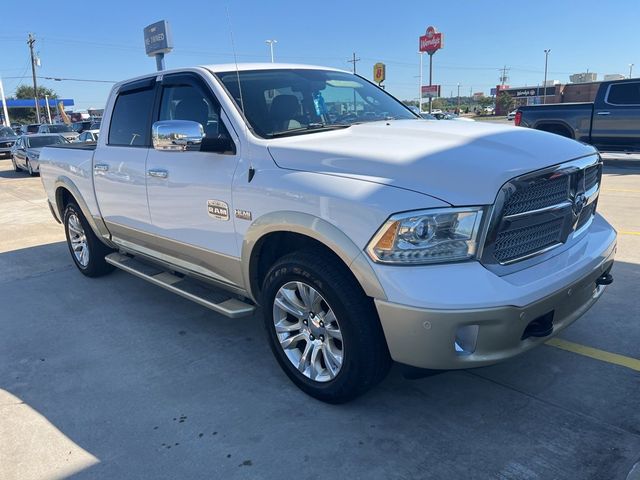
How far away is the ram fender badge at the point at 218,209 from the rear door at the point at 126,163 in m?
0.93

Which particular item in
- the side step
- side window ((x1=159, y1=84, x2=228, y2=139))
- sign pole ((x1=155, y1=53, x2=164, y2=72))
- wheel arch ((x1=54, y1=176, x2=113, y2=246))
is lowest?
the side step

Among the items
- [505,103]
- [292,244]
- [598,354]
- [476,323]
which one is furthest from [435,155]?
[505,103]

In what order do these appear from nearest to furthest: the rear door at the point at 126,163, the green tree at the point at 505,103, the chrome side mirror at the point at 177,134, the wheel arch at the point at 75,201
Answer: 1. the chrome side mirror at the point at 177,134
2. the rear door at the point at 126,163
3. the wheel arch at the point at 75,201
4. the green tree at the point at 505,103

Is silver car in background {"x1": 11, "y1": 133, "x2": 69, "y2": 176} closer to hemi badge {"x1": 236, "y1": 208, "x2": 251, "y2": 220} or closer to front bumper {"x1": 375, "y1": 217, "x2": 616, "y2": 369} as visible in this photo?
hemi badge {"x1": 236, "y1": 208, "x2": 251, "y2": 220}

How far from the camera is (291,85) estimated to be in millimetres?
3975

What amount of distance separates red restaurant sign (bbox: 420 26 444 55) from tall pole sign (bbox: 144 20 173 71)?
40490mm

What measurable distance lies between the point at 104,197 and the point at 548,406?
158 inches

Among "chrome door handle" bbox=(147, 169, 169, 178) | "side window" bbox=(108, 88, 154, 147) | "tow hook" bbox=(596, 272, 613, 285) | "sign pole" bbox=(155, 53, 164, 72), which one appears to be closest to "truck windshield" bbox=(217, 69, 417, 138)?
"chrome door handle" bbox=(147, 169, 169, 178)

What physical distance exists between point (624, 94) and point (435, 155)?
41.2ft

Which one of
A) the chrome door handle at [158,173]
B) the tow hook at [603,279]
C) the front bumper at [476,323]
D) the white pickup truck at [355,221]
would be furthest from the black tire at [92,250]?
the tow hook at [603,279]

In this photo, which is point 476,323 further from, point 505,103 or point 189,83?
point 505,103

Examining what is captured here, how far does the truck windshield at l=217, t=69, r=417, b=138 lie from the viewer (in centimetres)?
357

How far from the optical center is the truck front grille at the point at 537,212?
101 inches

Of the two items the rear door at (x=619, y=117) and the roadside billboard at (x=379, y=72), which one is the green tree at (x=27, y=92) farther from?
the rear door at (x=619, y=117)
